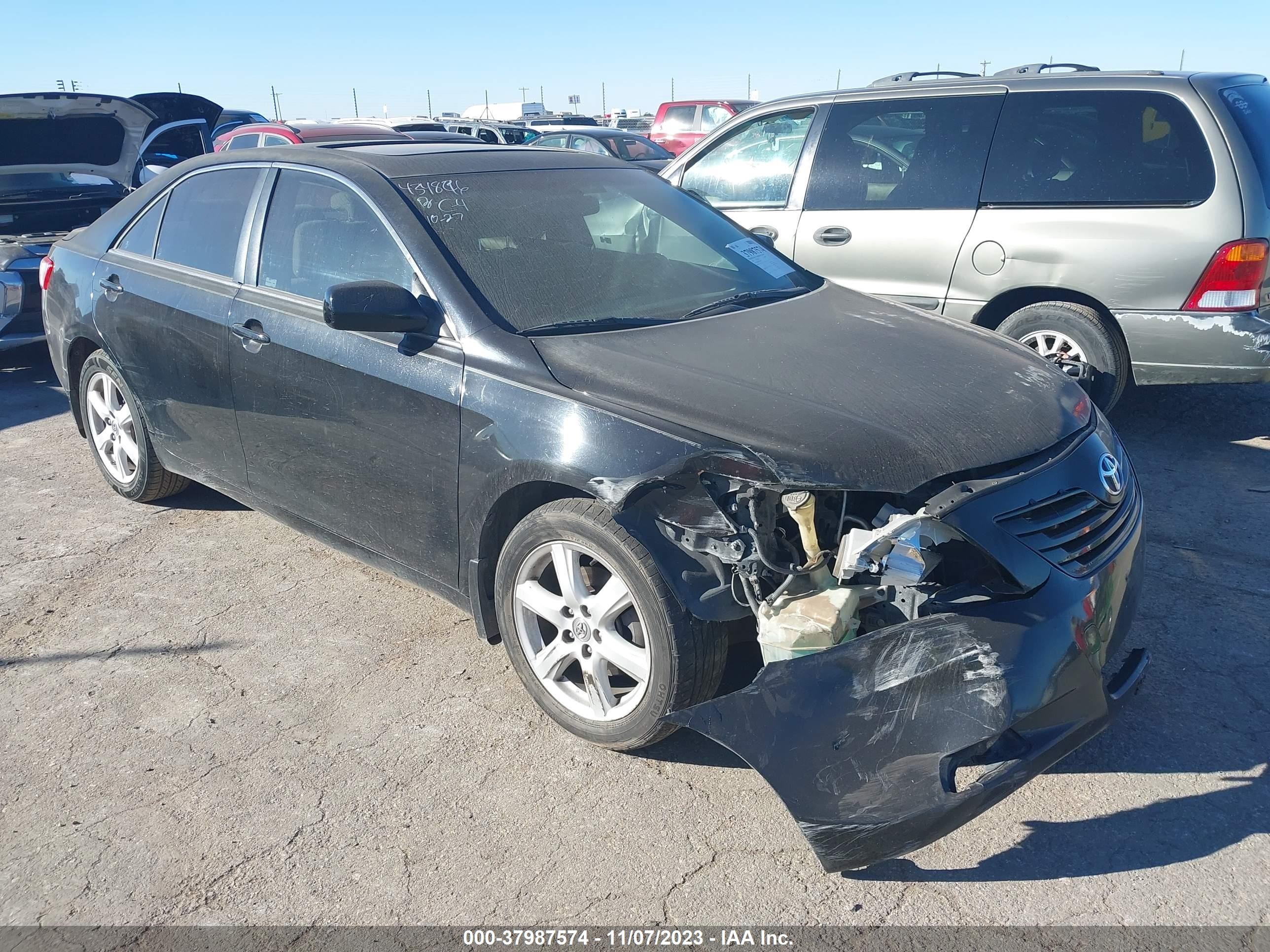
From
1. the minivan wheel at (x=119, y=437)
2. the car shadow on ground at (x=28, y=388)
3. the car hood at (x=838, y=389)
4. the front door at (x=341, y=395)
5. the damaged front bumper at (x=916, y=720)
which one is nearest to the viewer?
the damaged front bumper at (x=916, y=720)

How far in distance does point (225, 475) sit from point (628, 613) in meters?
2.22

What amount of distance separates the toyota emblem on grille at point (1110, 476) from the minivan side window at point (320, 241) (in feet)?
7.30

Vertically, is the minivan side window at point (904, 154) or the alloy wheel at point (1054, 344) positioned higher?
the minivan side window at point (904, 154)

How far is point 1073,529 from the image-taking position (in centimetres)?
273

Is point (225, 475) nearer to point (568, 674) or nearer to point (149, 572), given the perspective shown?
point (149, 572)

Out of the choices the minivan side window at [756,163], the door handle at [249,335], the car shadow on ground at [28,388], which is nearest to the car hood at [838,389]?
the door handle at [249,335]

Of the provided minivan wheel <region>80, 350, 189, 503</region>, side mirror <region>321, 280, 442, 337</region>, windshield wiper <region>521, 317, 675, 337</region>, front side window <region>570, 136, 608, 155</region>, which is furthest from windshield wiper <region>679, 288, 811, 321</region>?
front side window <region>570, 136, 608, 155</region>

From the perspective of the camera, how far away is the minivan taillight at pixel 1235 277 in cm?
488

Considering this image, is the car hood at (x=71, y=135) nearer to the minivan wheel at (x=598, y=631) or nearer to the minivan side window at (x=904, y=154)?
the minivan side window at (x=904, y=154)

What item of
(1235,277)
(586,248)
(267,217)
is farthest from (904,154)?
(267,217)

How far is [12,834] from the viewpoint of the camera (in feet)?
9.20

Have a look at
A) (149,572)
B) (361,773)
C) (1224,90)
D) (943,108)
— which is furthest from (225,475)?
(1224,90)

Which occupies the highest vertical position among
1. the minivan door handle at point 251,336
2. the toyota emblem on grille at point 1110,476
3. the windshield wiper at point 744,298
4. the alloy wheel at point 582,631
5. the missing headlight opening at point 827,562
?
the windshield wiper at point 744,298

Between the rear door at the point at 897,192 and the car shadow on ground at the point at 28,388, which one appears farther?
the car shadow on ground at the point at 28,388
